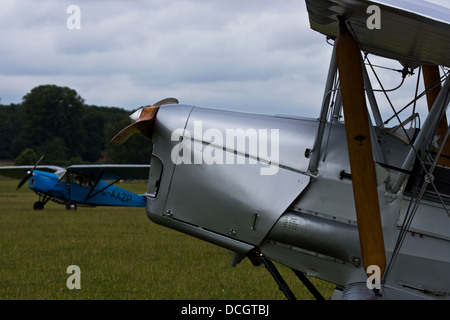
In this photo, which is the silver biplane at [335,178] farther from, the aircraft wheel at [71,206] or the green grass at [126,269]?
the aircraft wheel at [71,206]

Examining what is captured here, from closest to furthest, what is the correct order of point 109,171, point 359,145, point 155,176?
point 359,145 → point 155,176 → point 109,171

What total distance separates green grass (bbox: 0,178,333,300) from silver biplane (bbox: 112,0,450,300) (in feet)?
11.9

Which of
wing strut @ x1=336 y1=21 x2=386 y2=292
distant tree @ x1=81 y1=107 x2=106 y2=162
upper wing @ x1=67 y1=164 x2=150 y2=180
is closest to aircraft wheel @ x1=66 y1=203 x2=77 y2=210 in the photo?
upper wing @ x1=67 y1=164 x2=150 y2=180

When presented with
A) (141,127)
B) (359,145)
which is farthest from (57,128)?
(359,145)

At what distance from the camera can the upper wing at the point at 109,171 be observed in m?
29.2

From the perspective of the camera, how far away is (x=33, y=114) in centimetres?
9488

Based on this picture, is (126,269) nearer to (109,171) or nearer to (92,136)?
(109,171)

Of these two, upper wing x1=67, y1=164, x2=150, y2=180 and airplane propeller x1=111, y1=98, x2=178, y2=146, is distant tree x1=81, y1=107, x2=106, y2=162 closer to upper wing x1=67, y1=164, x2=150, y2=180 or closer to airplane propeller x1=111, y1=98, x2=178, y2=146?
upper wing x1=67, y1=164, x2=150, y2=180

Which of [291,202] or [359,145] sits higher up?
[359,145]

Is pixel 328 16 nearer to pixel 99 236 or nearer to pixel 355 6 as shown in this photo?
pixel 355 6

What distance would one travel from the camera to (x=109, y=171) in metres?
30.2

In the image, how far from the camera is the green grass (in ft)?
30.2

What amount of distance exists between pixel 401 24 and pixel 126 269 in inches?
313
